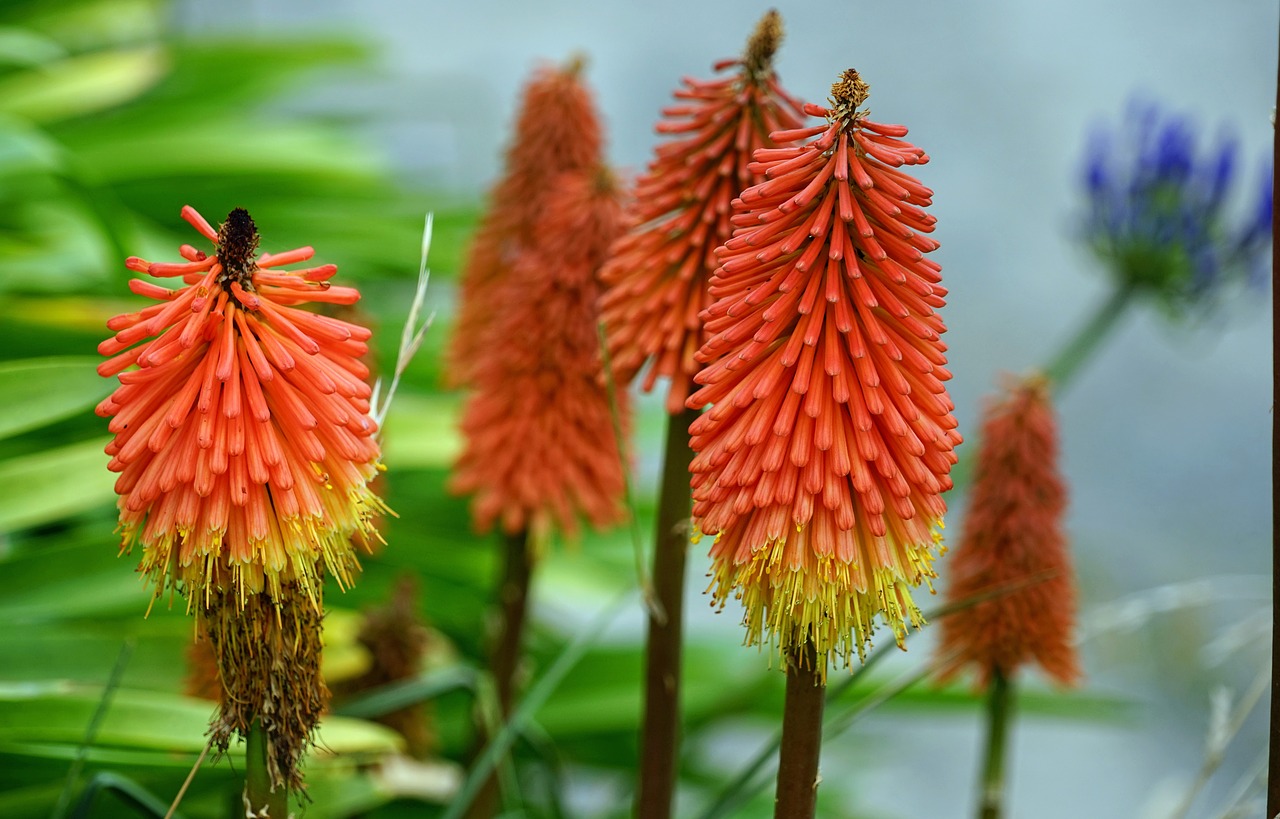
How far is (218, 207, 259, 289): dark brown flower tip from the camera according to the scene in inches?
29.8

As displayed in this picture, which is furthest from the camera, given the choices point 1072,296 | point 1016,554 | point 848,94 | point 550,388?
point 1072,296

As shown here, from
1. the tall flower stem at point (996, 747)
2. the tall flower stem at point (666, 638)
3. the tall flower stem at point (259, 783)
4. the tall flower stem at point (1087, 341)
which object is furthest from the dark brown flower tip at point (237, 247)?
the tall flower stem at point (1087, 341)

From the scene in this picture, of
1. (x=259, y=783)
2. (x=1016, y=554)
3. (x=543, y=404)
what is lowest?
(x=259, y=783)

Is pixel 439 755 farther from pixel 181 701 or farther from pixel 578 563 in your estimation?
pixel 181 701

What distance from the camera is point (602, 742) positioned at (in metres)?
2.12

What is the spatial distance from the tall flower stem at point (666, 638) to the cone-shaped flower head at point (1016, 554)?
25 centimetres

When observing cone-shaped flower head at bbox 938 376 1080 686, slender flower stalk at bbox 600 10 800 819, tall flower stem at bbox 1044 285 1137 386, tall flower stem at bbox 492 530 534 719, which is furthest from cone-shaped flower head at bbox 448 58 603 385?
tall flower stem at bbox 1044 285 1137 386

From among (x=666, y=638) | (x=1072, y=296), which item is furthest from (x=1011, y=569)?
(x=1072, y=296)

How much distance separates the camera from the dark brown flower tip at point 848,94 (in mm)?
723

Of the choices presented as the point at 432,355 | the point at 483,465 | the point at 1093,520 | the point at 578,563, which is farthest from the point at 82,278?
the point at 1093,520

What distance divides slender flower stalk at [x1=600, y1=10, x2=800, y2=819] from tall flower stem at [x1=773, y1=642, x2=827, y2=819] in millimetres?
238

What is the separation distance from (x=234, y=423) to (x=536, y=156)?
2.26 feet

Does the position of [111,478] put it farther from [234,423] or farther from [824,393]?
[824,393]

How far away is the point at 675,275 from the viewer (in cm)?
105
